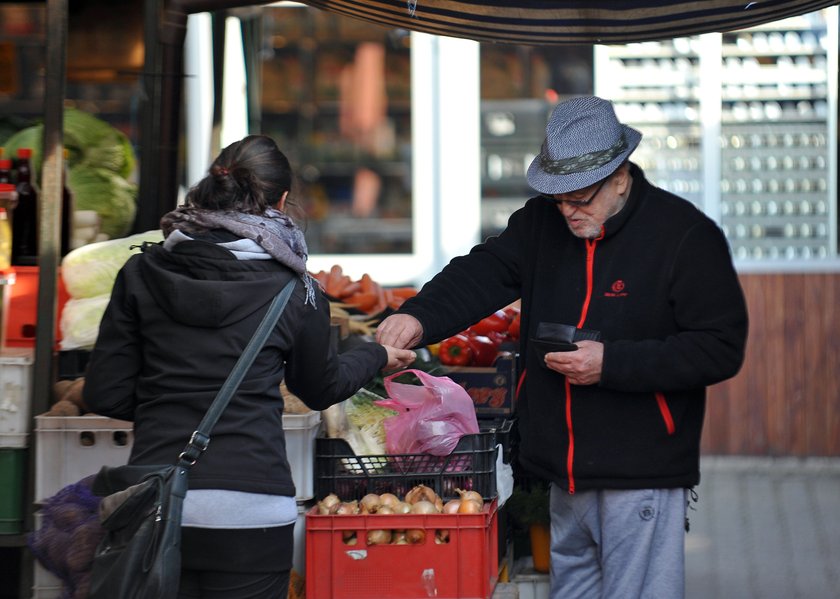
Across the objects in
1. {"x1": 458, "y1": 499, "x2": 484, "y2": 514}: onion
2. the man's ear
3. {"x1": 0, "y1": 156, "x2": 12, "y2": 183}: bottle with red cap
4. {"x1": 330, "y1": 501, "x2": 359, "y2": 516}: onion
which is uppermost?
{"x1": 0, "y1": 156, "x2": 12, "y2": 183}: bottle with red cap

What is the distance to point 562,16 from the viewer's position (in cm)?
454

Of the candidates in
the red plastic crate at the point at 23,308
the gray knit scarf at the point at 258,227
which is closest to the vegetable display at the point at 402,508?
the gray knit scarf at the point at 258,227

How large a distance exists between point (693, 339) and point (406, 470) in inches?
44.0

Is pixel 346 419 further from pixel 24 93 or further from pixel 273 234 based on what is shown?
pixel 24 93

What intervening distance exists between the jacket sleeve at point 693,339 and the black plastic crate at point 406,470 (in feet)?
2.44

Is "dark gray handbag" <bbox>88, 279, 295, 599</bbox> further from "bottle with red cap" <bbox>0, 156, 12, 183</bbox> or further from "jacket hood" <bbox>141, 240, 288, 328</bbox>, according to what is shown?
"bottle with red cap" <bbox>0, 156, 12, 183</bbox>

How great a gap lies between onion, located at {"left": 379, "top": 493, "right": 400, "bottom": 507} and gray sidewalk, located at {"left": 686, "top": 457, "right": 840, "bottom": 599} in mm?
2011

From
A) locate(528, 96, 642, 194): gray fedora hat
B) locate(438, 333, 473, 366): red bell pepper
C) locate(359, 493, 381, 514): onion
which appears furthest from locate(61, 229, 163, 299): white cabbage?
locate(528, 96, 642, 194): gray fedora hat

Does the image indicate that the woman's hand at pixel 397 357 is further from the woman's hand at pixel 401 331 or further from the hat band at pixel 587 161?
the hat band at pixel 587 161

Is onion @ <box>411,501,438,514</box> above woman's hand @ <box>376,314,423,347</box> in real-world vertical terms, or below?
below

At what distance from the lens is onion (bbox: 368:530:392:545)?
12.3 ft

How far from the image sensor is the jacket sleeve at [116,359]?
2990 mm

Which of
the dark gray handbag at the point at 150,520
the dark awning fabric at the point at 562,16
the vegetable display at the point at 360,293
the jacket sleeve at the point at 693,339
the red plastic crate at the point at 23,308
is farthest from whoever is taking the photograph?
the vegetable display at the point at 360,293

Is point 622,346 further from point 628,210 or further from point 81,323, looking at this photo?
point 81,323
